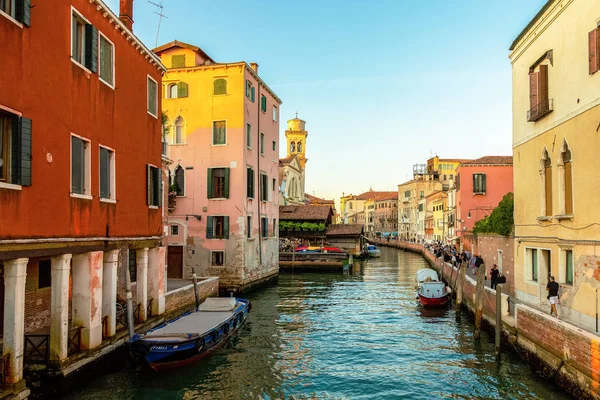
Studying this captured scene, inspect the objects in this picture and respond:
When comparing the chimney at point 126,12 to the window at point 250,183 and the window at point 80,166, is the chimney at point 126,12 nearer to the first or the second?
the window at point 80,166

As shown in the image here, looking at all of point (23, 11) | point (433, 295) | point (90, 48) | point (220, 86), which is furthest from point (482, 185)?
point (23, 11)

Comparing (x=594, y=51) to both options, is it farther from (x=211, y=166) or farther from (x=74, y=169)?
(x=211, y=166)

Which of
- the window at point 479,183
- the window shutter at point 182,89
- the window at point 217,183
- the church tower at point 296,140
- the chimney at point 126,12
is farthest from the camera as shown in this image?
the church tower at point 296,140

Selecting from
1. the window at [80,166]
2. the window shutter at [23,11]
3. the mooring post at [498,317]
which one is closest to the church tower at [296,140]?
the mooring post at [498,317]

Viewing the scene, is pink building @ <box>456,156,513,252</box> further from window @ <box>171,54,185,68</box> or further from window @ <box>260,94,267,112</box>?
window @ <box>171,54,185,68</box>

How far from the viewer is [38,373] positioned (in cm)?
989

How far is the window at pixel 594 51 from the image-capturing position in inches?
463

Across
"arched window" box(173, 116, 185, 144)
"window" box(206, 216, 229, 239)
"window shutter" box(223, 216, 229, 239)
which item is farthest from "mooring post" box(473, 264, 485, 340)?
"arched window" box(173, 116, 185, 144)

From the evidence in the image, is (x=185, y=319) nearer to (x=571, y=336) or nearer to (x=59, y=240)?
(x=59, y=240)

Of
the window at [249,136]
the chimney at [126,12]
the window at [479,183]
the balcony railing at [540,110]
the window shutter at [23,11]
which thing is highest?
the chimney at [126,12]

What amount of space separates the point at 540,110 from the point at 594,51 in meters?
3.29

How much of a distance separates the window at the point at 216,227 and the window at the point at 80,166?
14.9 m

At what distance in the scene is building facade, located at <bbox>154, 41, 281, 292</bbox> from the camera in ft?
85.9

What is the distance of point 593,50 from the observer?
11.9 metres
